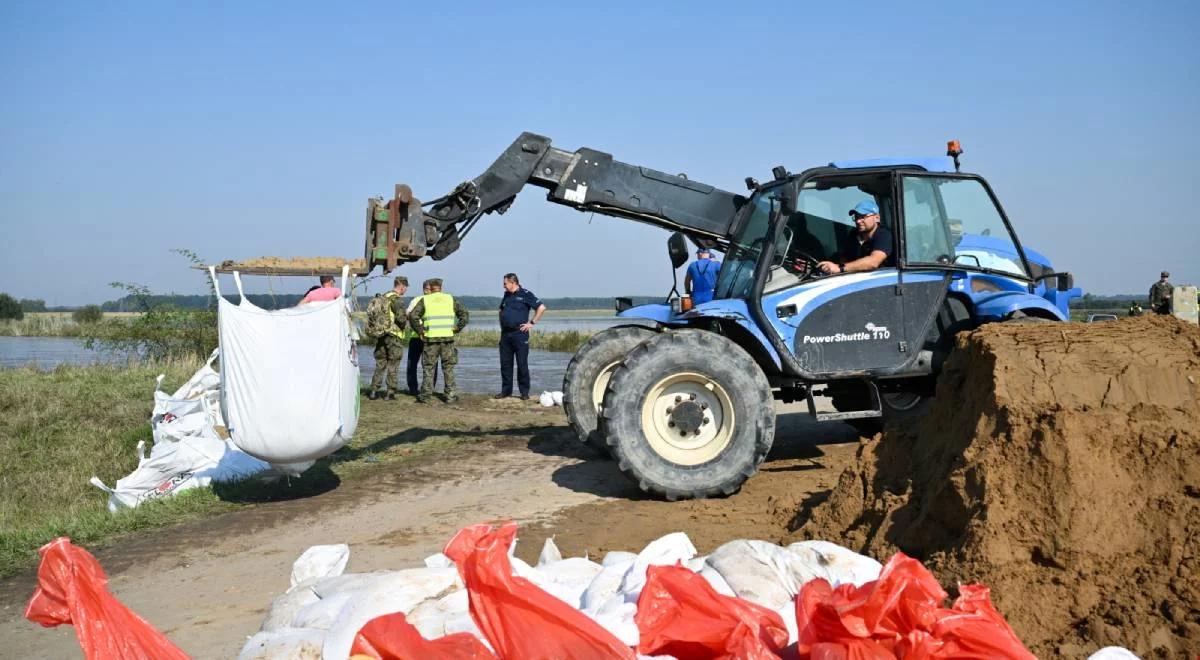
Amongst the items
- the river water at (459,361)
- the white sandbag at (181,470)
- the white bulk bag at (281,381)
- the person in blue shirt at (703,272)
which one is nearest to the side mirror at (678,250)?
the person in blue shirt at (703,272)

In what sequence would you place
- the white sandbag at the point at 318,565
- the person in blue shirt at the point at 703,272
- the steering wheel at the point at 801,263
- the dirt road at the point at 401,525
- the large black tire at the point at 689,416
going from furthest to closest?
the person in blue shirt at the point at 703,272, the steering wheel at the point at 801,263, the large black tire at the point at 689,416, the dirt road at the point at 401,525, the white sandbag at the point at 318,565

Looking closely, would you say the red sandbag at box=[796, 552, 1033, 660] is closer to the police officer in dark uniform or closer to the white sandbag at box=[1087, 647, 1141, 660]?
the white sandbag at box=[1087, 647, 1141, 660]

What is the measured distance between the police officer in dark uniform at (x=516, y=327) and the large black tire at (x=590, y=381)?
5.54m

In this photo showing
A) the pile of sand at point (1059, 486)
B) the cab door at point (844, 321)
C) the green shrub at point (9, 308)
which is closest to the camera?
the pile of sand at point (1059, 486)

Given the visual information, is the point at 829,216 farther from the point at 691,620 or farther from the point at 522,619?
the point at 522,619

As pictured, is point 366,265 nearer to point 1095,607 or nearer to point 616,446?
point 616,446

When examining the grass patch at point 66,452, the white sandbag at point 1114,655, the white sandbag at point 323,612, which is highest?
the white sandbag at point 1114,655

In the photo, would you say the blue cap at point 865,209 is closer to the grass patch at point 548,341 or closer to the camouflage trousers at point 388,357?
the camouflage trousers at point 388,357

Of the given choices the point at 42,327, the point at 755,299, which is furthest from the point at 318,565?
the point at 42,327

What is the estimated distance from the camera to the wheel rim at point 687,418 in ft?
23.2

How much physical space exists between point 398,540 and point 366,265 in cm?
266

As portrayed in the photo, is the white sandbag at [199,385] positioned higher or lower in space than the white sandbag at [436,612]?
higher

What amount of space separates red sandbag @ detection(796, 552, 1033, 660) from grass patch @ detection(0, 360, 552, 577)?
571cm

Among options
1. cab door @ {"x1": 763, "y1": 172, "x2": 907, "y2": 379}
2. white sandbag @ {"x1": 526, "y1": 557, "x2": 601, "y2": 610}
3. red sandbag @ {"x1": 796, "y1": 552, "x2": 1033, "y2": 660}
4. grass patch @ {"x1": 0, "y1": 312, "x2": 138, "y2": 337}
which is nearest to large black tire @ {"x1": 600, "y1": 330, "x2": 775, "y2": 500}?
cab door @ {"x1": 763, "y1": 172, "x2": 907, "y2": 379}
